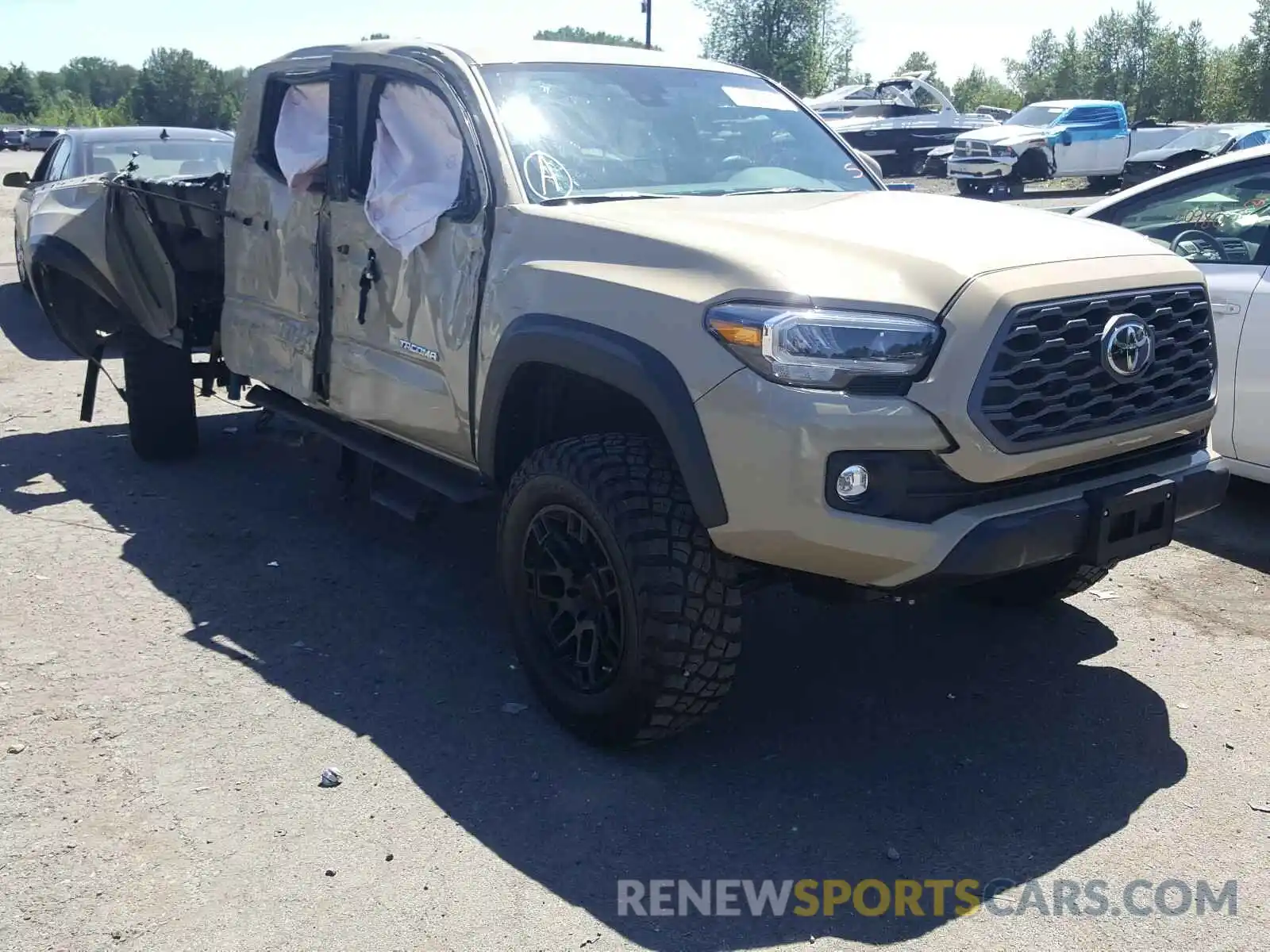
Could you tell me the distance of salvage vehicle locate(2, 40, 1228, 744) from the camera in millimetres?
3016

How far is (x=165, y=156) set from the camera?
959 cm

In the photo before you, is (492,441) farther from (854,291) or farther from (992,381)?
(992,381)

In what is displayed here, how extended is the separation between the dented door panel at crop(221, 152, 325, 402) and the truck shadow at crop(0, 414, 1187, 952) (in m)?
0.82

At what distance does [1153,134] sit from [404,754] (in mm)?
25485

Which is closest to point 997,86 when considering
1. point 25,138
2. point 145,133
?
point 25,138

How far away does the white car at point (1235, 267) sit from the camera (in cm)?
516

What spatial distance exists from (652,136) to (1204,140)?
69.3ft

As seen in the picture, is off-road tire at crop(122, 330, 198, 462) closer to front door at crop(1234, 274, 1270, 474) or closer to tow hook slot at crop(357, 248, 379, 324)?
tow hook slot at crop(357, 248, 379, 324)

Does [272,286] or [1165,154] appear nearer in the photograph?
[272,286]

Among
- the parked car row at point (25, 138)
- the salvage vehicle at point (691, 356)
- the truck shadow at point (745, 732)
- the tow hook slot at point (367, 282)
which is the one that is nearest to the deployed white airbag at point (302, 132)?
the salvage vehicle at point (691, 356)

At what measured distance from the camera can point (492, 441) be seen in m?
3.91

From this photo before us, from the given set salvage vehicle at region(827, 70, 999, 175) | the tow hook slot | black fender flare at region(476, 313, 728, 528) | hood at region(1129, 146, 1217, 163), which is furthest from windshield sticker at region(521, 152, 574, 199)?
salvage vehicle at region(827, 70, 999, 175)

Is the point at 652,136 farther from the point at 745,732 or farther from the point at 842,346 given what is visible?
the point at 745,732

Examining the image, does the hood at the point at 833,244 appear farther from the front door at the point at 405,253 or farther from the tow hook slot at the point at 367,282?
the tow hook slot at the point at 367,282
